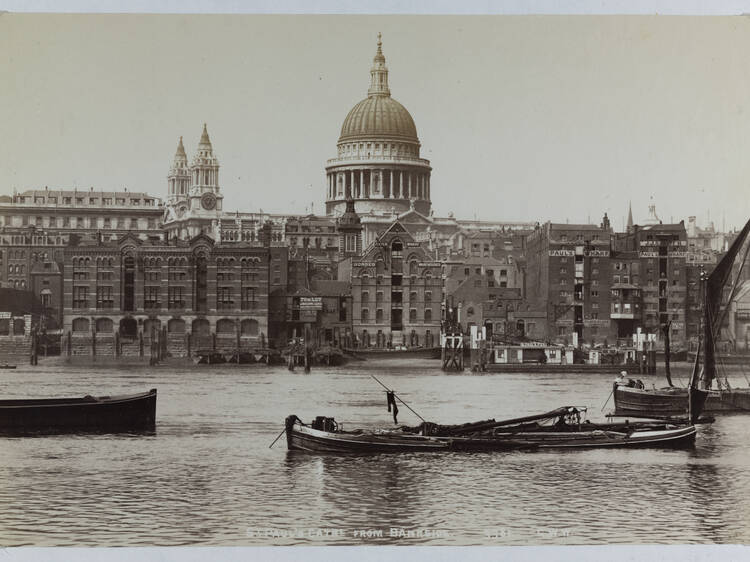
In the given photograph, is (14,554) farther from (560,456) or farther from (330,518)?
(560,456)

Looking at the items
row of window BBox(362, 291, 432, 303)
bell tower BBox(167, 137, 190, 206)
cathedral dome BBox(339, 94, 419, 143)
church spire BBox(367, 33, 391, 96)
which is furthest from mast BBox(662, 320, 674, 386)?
bell tower BBox(167, 137, 190, 206)

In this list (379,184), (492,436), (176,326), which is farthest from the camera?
(379,184)

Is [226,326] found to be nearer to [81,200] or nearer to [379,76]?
[81,200]

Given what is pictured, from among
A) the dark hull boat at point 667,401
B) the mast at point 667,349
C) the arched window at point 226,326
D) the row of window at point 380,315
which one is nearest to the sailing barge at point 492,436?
the dark hull boat at point 667,401

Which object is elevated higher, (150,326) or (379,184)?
(379,184)

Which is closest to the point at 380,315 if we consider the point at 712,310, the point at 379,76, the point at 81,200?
the point at 81,200

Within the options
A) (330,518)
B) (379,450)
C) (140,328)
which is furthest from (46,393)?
(330,518)
